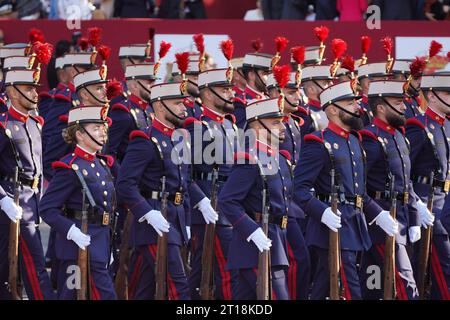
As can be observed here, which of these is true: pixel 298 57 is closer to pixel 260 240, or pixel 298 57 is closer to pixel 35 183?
pixel 35 183

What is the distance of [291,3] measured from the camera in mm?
18250

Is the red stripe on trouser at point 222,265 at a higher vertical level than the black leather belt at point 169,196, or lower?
lower

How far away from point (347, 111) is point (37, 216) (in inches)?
97.1

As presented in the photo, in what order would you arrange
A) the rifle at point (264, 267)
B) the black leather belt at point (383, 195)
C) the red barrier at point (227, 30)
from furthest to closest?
the red barrier at point (227, 30) → the black leather belt at point (383, 195) → the rifle at point (264, 267)

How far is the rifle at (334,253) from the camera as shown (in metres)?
11.1

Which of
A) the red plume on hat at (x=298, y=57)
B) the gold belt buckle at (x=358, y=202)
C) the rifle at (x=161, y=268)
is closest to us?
A: the rifle at (x=161, y=268)

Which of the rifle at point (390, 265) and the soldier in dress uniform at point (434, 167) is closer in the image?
the rifle at point (390, 265)

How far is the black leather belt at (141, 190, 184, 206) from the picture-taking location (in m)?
11.6

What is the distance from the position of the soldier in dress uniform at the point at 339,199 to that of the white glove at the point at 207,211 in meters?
0.92

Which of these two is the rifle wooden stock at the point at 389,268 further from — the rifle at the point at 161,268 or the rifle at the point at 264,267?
the rifle at the point at 161,268

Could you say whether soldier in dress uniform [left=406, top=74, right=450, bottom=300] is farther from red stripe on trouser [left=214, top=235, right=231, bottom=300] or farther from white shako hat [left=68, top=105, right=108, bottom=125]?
white shako hat [left=68, top=105, right=108, bottom=125]

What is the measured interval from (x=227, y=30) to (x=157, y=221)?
255 inches

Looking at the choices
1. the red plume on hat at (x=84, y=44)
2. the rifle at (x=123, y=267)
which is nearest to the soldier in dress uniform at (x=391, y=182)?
the rifle at (x=123, y=267)
